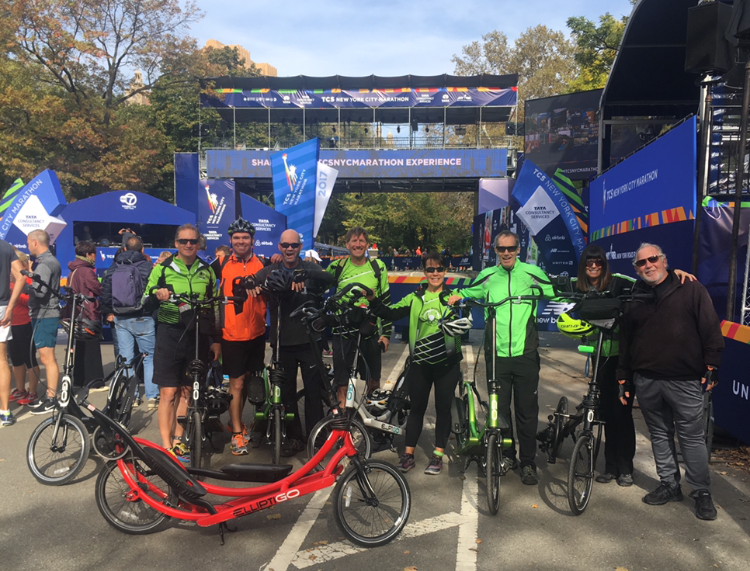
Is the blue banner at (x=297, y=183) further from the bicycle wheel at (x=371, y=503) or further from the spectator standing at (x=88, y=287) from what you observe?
the bicycle wheel at (x=371, y=503)

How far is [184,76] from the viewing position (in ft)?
112

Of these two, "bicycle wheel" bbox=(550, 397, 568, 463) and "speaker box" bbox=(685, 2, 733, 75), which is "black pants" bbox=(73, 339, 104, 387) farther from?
"speaker box" bbox=(685, 2, 733, 75)

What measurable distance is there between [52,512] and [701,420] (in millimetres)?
4805

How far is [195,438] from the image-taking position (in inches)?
181

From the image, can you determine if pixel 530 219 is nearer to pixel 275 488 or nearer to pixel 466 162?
pixel 275 488

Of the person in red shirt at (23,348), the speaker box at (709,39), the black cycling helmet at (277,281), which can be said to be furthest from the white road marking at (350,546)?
the speaker box at (709,39)

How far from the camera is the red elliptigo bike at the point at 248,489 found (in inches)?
143

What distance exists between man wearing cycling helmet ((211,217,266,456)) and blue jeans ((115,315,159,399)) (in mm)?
2081

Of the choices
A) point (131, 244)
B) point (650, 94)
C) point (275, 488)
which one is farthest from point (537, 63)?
point (275, 488)

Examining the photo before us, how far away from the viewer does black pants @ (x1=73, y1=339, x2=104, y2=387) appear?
653cm

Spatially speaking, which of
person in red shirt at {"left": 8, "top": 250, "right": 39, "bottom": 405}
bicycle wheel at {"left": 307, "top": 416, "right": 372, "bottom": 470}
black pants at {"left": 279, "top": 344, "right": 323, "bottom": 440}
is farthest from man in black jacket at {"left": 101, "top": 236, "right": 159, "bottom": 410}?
bicycle wheel at {"left": 307, "top": 416, "right": 372, "bottom": 470}

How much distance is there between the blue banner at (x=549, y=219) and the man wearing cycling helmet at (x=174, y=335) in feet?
26.7

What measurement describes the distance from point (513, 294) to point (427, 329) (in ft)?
2.51

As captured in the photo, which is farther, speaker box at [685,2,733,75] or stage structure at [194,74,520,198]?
stage structure at [194,74,520,198]
